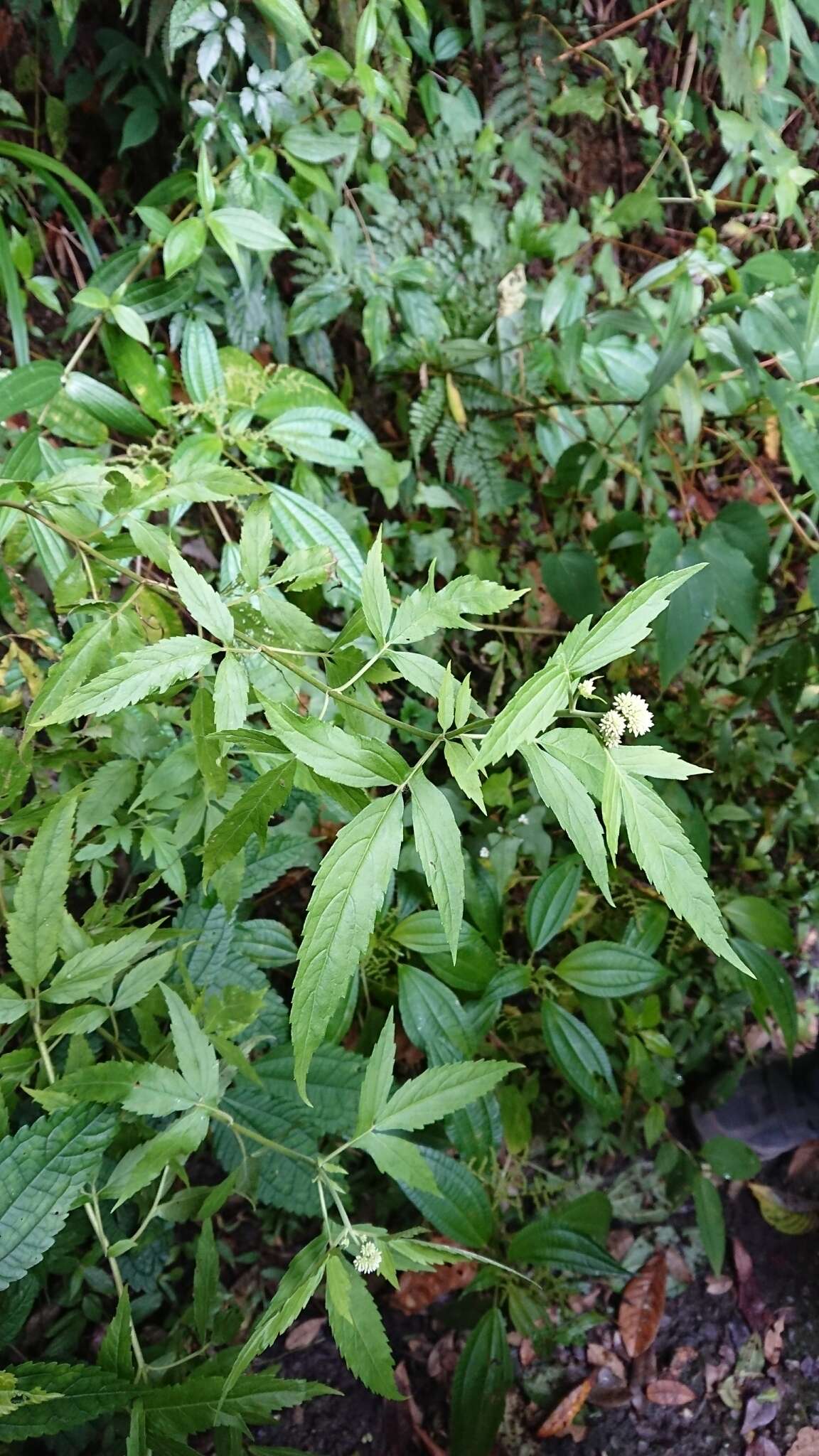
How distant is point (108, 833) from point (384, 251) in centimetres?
141

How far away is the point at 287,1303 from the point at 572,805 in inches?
21.3

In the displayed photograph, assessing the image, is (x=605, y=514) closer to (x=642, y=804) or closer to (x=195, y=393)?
(x=195, y=393)

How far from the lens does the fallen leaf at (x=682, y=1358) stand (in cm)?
173

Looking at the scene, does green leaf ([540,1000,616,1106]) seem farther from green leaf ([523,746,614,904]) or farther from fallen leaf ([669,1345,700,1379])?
green leaf ([523,746,614,904])

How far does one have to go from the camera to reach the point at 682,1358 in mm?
1747

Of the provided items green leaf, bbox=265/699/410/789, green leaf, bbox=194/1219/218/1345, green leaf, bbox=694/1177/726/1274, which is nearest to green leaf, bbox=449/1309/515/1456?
green leaf, bbox=694/1177/726/1274

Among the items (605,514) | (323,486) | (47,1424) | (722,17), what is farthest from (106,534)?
(722,17)

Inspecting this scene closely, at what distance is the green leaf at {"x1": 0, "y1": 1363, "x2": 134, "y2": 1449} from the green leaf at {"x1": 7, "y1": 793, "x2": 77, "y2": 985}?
371 mm

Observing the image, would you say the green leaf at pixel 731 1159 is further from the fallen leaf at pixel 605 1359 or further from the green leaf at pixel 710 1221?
the fallen leaf at pixel 605 1359

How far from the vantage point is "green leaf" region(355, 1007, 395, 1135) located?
95 cm

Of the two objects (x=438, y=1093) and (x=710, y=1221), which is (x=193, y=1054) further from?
(x=710, y=1221)

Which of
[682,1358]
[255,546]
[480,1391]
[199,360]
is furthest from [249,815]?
[682,1358]

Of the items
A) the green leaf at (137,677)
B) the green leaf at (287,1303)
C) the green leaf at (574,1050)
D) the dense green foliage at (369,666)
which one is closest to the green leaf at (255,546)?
the dense green foliage at (369,666)

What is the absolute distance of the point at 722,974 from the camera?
1879mm
